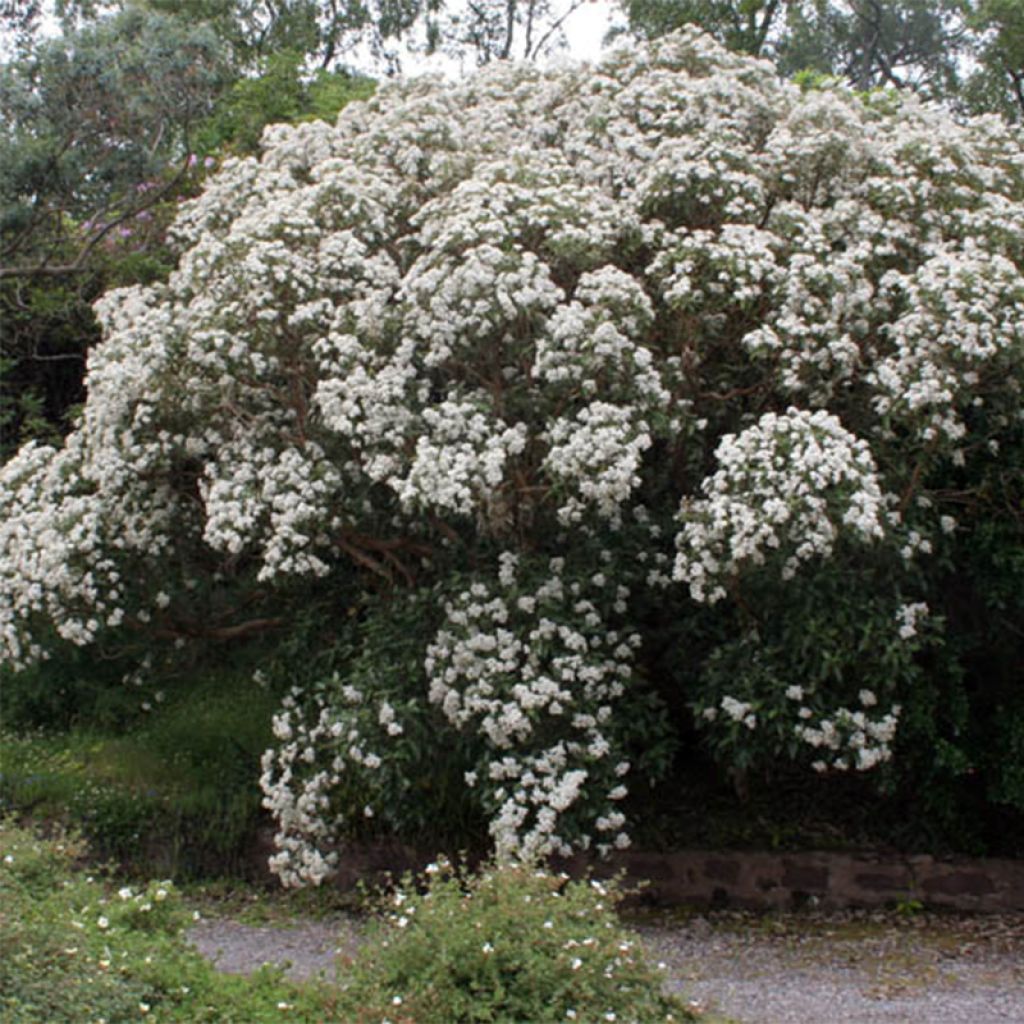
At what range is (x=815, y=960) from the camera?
22.5 ft

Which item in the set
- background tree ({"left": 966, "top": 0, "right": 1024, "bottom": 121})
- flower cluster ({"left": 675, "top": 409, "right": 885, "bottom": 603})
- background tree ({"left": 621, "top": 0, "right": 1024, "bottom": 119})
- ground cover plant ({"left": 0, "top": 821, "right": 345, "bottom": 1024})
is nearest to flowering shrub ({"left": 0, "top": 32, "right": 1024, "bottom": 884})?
flower cluster ({"left": 675, "top": 409, "right": 885, "bottom": 603})

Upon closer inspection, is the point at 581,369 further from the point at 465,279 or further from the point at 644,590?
the point at 644,590

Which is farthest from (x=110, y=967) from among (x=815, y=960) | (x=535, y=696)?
(x=815, y=960)

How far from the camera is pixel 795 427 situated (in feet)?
20.9

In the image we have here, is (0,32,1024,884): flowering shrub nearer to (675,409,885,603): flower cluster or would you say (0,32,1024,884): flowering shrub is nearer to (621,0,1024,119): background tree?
(675,409,885,603): flower cluster

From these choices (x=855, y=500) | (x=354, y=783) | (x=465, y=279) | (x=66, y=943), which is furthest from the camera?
(x=354, y=783)

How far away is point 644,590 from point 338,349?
2.03 meters

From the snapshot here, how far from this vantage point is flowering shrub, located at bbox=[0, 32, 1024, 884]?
6.61 metres

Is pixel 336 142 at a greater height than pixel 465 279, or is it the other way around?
pixel 336 142

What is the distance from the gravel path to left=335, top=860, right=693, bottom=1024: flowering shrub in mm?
525

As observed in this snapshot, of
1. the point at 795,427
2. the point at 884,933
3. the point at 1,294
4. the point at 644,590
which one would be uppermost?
the point at 1,294

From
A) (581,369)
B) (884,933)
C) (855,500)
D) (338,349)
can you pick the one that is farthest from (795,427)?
(884,933)

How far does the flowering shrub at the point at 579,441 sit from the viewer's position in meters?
6.61

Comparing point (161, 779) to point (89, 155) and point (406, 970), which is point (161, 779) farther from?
point (89, 155)
